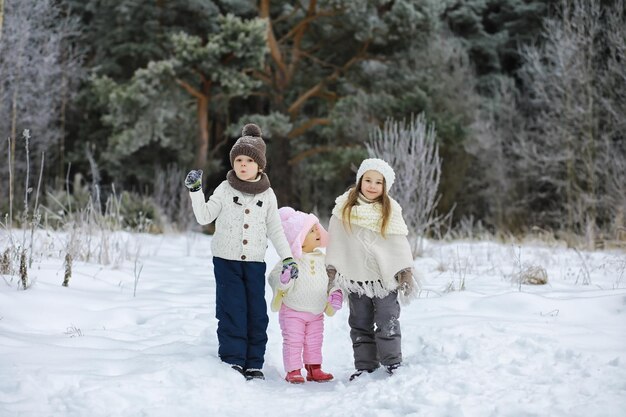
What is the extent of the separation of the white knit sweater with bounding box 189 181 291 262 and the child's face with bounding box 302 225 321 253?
22cm

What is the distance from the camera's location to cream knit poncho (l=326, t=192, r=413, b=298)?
3703 mm

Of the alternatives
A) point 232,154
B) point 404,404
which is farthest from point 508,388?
point 232,154

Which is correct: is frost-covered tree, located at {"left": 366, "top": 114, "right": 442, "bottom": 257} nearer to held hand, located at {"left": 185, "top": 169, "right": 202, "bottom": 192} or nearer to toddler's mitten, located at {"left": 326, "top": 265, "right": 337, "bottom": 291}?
toddler's mitten, located at {"left": 326, "top": 265, "right": 337, "bottom": 291}

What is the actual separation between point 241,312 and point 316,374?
0.58 metres

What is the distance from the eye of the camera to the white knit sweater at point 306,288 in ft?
12.7

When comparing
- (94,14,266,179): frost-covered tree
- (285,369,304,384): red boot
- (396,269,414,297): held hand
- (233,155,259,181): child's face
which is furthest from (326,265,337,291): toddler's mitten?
(94,14,266,179): frost-covered tree

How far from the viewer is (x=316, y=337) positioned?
388 centimetres

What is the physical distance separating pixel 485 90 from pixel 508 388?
19.8m

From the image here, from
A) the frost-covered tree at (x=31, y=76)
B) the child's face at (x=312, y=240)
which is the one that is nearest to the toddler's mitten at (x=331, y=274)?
the child's face at (x=312, y=240)

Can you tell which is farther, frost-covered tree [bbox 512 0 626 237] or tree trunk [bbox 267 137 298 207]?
tree trunk [bbox 267 137 298 207]

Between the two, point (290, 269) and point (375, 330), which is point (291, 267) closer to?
point (290, 269)

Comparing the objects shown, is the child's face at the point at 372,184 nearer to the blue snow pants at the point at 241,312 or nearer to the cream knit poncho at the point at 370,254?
the cream knit poncho at the point at 370,254

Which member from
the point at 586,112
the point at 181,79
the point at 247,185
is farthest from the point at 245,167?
the point at 586,112

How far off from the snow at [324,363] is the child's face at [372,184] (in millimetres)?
641
